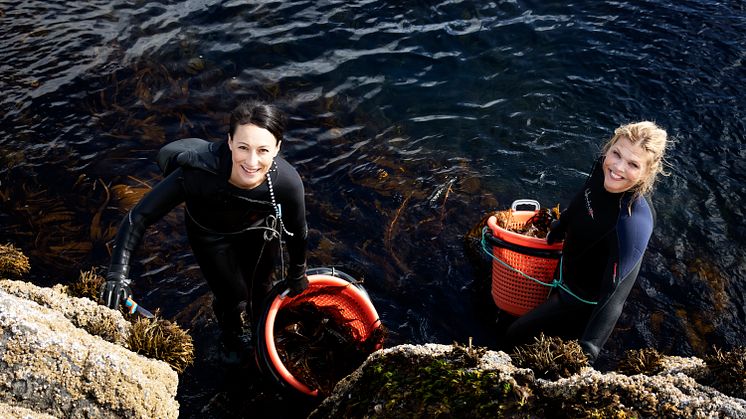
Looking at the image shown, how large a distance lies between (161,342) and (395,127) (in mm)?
4633

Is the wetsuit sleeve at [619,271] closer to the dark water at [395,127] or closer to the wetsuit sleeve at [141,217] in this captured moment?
the dark water at [395,127]

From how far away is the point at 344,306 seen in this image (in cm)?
526

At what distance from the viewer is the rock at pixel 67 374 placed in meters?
3.31

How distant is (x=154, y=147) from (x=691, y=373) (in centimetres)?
608

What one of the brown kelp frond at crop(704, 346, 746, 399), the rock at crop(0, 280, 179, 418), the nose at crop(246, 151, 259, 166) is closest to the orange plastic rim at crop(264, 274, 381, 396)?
the rock at crop(0, 280, 179, 418)

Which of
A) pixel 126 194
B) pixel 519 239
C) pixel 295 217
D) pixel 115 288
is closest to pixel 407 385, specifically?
pixel 295 217

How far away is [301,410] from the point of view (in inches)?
186

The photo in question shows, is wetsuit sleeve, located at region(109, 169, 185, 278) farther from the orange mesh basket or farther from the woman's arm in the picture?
the orange mesh basket

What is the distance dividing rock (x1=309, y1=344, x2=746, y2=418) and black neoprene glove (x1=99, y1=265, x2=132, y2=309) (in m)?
1.58

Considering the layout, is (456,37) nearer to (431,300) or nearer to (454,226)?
(454,226)

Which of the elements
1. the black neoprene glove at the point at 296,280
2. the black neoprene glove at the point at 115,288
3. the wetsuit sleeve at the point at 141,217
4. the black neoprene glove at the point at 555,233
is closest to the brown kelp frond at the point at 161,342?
the black neoprene glove at the point at 115,288

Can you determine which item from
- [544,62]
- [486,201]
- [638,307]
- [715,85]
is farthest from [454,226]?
[715,85]

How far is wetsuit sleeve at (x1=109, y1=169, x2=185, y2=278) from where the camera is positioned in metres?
4.22

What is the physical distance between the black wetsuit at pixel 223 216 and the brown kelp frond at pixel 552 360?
72.1 inches
